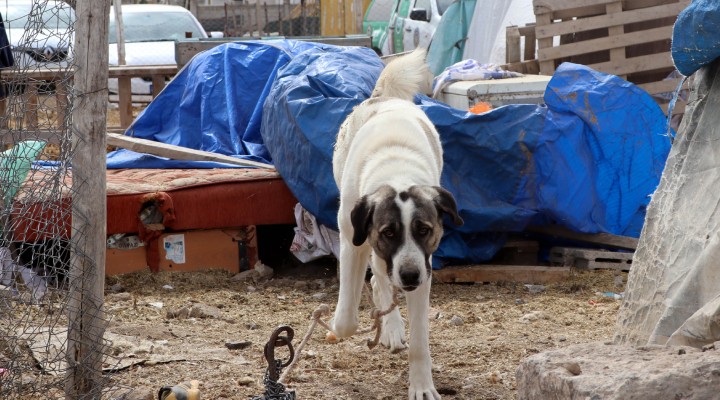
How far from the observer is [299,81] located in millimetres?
7262

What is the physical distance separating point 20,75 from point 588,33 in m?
7.48

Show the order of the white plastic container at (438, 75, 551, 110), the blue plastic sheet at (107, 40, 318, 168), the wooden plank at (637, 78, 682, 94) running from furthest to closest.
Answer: the wooden plank at (637, 78, 682, 94), the blue plastic sheet at (107, 40, 318, 168), the white plastic container at (438, 75, 551, 110)

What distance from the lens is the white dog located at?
4.04 m

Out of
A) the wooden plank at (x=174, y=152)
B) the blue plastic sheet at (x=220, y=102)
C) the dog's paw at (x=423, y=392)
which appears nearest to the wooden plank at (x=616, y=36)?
the blue plastic sheet at (x=220, y=102)

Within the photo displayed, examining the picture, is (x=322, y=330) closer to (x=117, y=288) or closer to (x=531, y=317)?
(x=531, y=317)

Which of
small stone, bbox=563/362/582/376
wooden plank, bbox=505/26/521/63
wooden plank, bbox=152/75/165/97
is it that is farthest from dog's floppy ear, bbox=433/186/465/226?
wooden plank, bbox=152/75/165/97

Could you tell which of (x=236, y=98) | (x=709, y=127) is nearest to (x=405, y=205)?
(x=709, y=127)

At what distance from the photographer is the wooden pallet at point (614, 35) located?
9.40 m

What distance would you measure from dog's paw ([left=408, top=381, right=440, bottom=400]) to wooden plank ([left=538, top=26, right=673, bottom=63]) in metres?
5.95

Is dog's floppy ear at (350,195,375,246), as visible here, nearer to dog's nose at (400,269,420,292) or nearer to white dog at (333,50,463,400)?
white dog at (333,50,463,400)

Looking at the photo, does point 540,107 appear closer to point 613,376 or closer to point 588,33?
point 588,33

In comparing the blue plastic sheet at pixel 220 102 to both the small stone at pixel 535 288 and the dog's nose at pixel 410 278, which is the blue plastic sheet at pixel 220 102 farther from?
the dog's nose at pixel 410 278

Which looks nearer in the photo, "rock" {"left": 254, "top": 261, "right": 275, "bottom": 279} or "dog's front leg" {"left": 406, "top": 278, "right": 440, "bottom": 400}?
"dog's front leg" {"left": 406, "top": 278, "right": 440, "bottom": 400}

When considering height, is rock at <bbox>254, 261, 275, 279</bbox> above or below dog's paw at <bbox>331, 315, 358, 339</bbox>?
below
